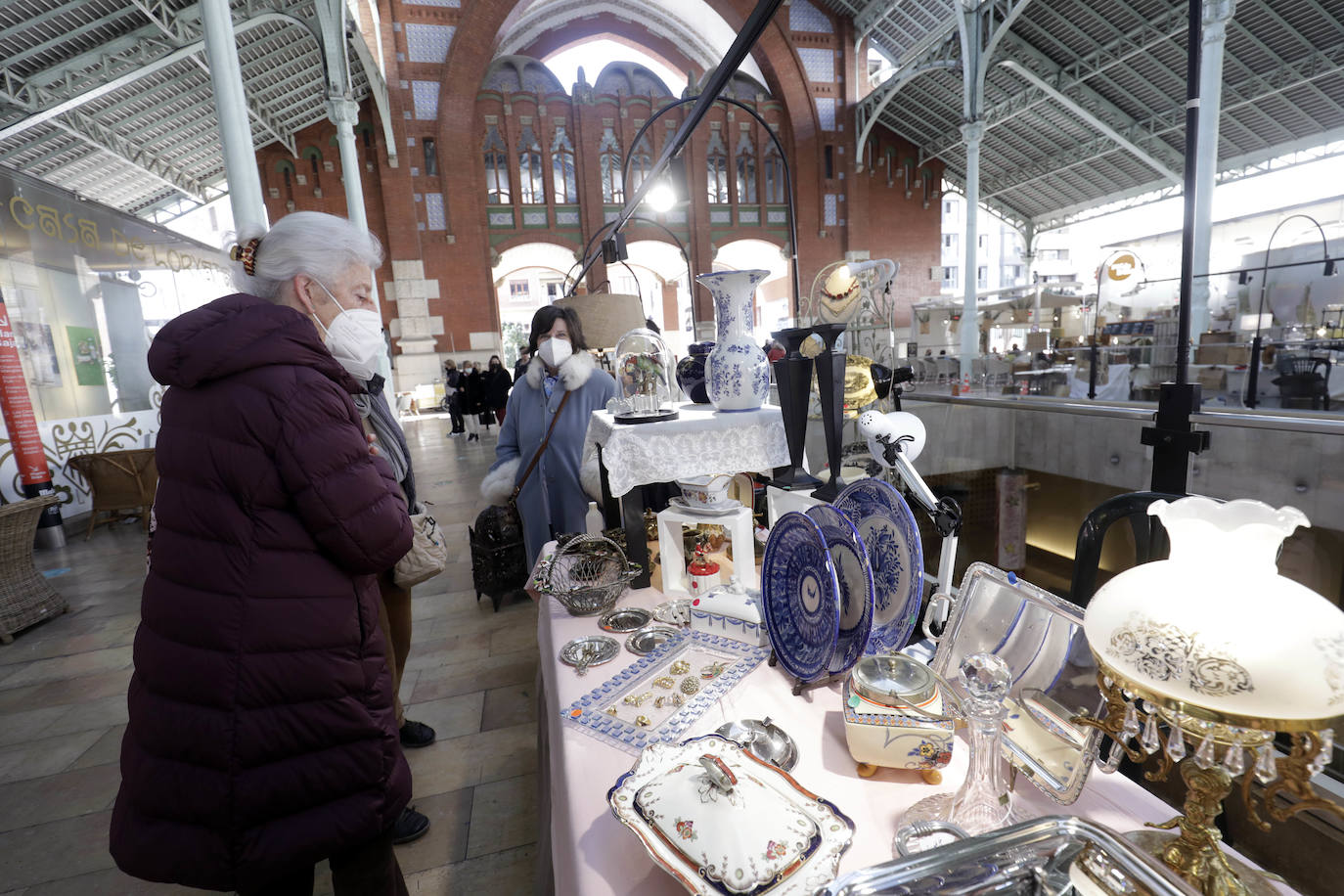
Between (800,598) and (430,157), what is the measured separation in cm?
1624

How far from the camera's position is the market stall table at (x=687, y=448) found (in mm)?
1565

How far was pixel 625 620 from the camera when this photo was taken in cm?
152

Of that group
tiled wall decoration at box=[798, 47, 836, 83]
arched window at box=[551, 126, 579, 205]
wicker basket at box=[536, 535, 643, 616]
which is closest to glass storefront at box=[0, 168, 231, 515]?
wicker basket at box=[536, 535, 643, 616]

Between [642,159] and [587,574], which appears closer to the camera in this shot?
[587,574]

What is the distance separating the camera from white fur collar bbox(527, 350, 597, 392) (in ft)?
8.48

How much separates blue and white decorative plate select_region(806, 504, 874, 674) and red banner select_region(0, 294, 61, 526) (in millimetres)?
7142

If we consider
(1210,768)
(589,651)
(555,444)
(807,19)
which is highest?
(807,19)

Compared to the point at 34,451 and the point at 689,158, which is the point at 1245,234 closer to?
the point at 689,158

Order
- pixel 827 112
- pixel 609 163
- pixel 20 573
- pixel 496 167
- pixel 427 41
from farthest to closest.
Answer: pixel 827 112 → pixel 609 163 → pixel 496 167 → pixel 427 41 → pixel 20 573

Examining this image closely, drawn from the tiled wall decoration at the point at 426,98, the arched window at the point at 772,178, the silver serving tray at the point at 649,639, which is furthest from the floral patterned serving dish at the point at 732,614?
the arched window at the point at 772,178

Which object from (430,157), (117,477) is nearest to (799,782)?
(117,477)

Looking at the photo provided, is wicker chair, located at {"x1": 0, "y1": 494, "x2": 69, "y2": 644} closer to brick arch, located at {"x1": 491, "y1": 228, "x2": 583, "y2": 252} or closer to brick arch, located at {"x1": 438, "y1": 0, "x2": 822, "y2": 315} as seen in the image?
brick arch, located at {"x1": 438, "y1": 0, "x2": 822, "y2": 315}

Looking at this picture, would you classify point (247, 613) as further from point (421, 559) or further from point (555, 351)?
point (555, 351)

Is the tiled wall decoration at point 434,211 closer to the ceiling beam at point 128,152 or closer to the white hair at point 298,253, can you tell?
the ceiling beam at point 128,152
